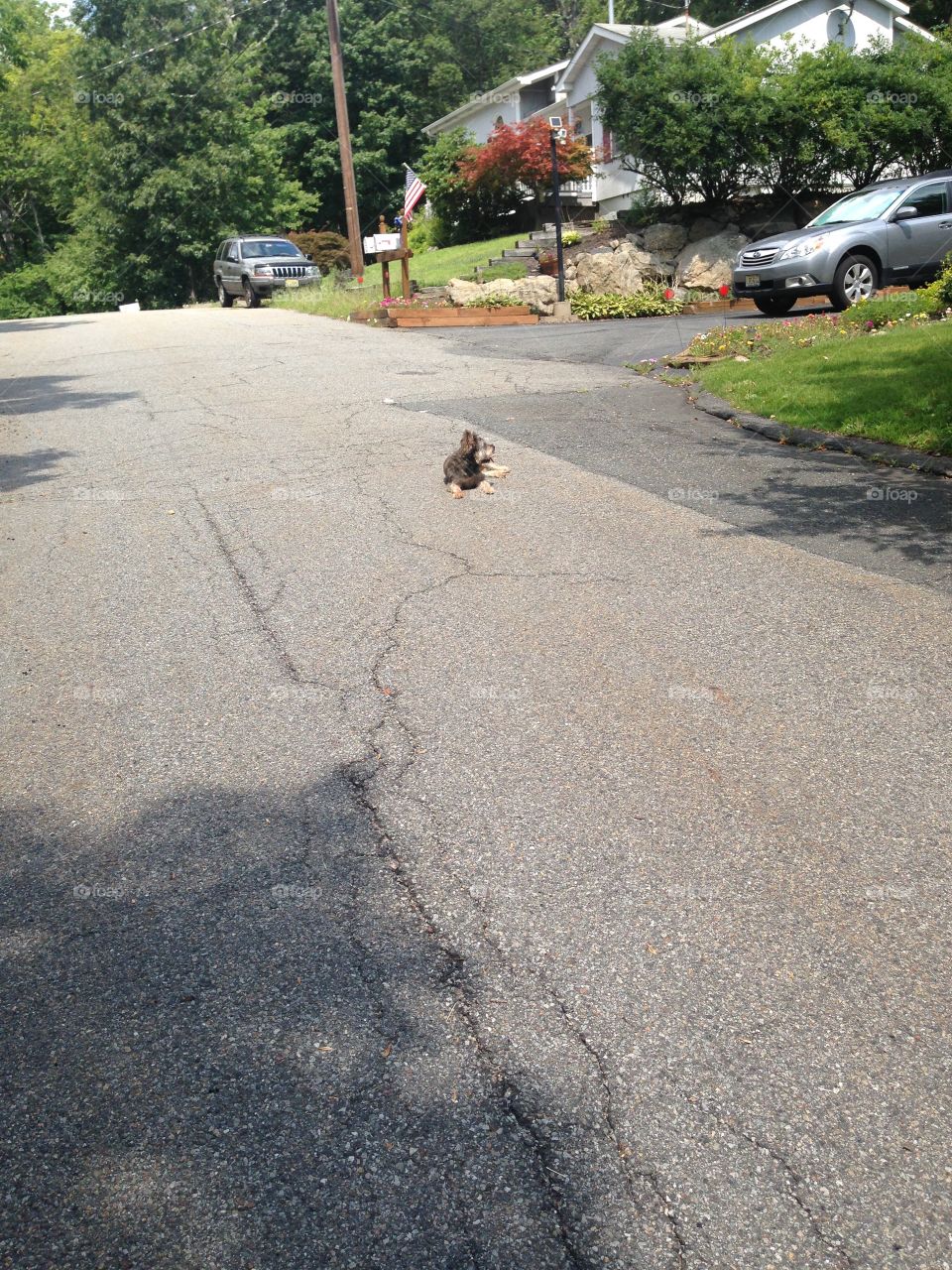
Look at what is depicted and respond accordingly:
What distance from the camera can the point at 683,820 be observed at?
418 cm

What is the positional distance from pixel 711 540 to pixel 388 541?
2.14 meters

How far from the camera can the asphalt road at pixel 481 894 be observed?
8.61 feet

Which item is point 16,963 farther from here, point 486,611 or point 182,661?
point 486,611

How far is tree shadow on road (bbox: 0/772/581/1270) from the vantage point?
8.35 ft

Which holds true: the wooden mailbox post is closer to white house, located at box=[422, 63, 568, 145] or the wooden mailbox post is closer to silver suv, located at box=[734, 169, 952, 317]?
silver suv, located at box=[734, 169, 952, 317]

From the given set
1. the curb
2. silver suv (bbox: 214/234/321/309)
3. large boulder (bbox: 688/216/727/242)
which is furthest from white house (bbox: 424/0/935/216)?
the curb

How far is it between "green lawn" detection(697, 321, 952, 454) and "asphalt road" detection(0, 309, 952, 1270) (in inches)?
84.8

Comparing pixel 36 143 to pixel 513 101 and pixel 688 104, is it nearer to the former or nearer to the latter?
pixel 513 101

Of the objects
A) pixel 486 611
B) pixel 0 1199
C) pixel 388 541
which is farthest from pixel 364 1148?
pixel 388 541

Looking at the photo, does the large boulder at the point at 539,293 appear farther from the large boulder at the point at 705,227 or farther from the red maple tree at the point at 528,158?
the red maple tree at the point at 528,158

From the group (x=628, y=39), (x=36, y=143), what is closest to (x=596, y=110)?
(x=628, y=39)

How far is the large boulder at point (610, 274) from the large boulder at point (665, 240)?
8.85 feet

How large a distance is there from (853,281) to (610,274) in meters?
7.83

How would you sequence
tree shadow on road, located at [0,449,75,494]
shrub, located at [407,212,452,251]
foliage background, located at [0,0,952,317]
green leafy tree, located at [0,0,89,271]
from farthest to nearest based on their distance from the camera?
green leafy tree, located at [0,0,89,271] → foliage background, located at [0,0,952,317] → shrub, located at [407,212,452,251] → tree shadow on road, located at [0,449,75,494]
